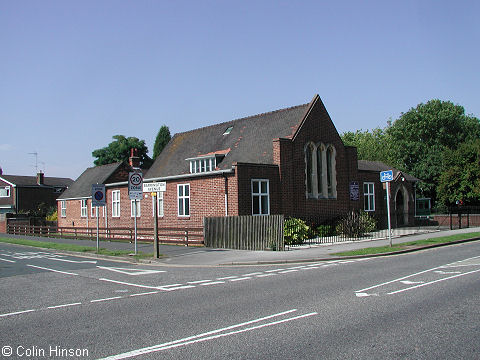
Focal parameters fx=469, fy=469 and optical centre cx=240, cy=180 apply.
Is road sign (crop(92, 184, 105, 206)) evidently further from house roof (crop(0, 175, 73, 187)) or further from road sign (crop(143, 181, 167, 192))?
house roof (crop(0, 175, 73, 187))

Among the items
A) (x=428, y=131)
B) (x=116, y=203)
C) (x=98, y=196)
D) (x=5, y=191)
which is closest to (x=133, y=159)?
(x=116, y=203)

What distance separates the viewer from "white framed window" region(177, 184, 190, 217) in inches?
1092

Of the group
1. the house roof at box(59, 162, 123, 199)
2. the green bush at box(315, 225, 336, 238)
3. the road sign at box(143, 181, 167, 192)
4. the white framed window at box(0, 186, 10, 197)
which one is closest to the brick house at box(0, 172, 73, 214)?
the white framed window at box(0, 186, 10, 197)

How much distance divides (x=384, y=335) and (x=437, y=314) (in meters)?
1.72

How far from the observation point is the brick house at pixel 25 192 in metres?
64.0

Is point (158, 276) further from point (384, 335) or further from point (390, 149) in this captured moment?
point (390, 149)

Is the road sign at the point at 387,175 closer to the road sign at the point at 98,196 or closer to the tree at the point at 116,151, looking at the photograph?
the road sign at the point at 98,196

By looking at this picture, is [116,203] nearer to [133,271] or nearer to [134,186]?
[134,186]

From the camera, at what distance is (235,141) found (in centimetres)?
3216

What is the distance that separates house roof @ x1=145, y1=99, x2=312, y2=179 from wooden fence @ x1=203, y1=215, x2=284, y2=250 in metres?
6.53

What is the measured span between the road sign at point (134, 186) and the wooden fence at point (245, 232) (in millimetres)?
4996

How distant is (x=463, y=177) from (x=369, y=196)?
17325 millimetres

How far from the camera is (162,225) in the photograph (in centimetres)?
2961

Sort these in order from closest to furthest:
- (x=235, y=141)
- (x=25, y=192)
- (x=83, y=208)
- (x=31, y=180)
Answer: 1. (x=235, y=141)
2. (x=83, y=208)
3. (x=25, y=192)
4. (x=31, y=180)
